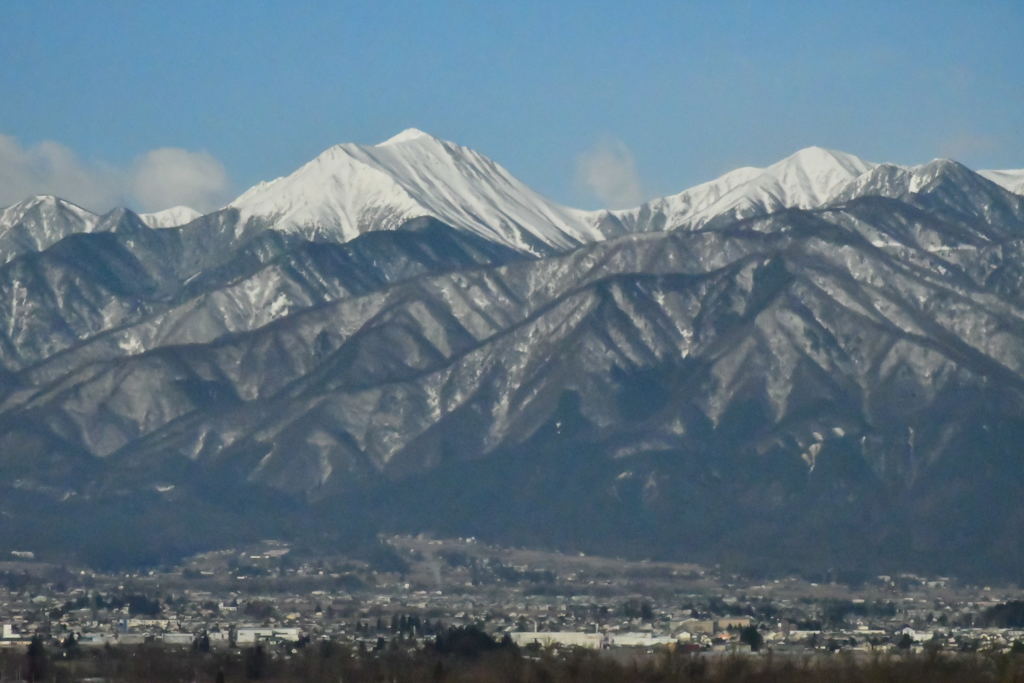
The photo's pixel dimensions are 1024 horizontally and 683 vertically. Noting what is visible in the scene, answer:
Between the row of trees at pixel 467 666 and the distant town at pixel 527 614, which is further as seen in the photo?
the distant town at pixel 527 614

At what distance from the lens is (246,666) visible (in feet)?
351

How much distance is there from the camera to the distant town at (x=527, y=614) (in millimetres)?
129125

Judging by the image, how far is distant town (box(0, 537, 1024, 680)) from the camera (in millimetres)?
129125

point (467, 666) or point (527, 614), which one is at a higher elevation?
point (527, 614)

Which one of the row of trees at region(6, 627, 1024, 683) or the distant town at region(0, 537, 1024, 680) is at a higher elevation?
the distant town at region(0, 537, 1024, 680)

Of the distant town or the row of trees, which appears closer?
the row of trees

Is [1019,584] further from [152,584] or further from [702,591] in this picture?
[152,584]

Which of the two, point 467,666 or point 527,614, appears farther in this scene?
point 527,614

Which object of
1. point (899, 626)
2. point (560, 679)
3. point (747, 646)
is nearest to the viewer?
point (560, 679)

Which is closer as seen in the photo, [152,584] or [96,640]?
[96,640]

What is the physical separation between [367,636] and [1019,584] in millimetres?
66979

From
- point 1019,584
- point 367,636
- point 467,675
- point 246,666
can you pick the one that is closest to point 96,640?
point 367,636

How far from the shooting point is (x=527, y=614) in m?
163

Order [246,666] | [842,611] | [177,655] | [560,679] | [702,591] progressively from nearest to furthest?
1. [560,679]
2. [246,666]
3. [177,655]
4. [842,611]
5. [702,591]
